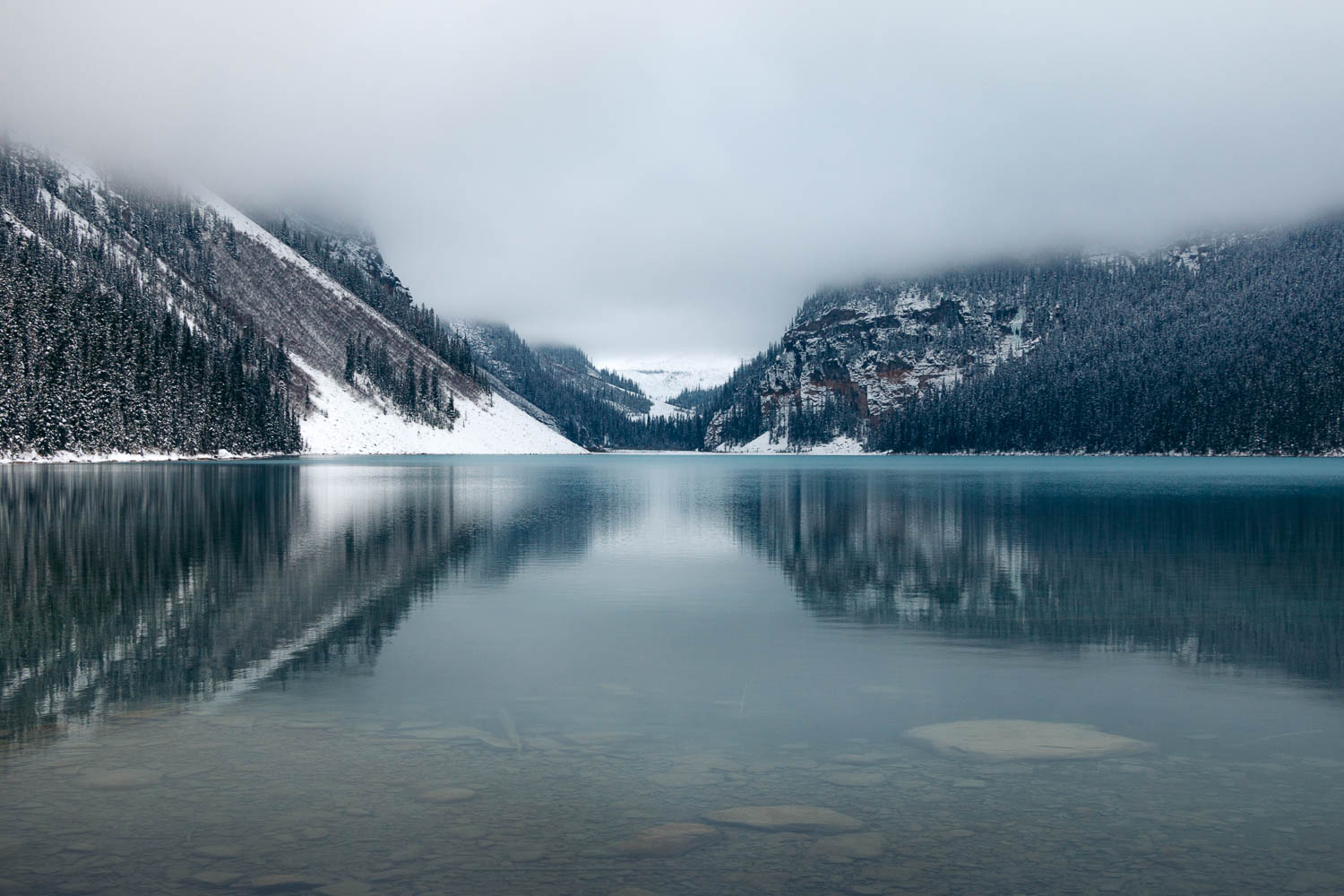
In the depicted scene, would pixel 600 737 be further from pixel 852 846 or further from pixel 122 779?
pixel 122 779

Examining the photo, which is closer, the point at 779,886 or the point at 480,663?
the point at 779,886

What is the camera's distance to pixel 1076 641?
2017 centimetres

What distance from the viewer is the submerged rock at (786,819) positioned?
9.86 m

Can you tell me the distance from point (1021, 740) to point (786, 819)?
4748 mm

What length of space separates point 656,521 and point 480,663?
3251 centimetres

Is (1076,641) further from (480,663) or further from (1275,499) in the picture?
(1275,499)

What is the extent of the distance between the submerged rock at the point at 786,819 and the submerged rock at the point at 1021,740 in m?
3.00

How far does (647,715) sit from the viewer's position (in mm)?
14391

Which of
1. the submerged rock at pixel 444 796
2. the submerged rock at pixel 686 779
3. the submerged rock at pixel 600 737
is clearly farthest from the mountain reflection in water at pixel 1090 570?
the submerged rock at pixel 444 796

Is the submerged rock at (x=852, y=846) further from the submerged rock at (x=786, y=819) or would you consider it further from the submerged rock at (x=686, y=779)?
the submerged rock at (x=686, y=779)

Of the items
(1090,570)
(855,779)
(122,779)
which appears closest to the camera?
(122,779)

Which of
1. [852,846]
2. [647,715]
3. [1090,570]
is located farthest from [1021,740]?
[1090,570]

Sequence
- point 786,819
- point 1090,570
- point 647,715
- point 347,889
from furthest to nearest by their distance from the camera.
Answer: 1. point 1090,570
2. point 647,715
3. point 786,819
4. point 347,889

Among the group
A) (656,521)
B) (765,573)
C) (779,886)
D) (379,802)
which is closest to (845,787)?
(779,886)
